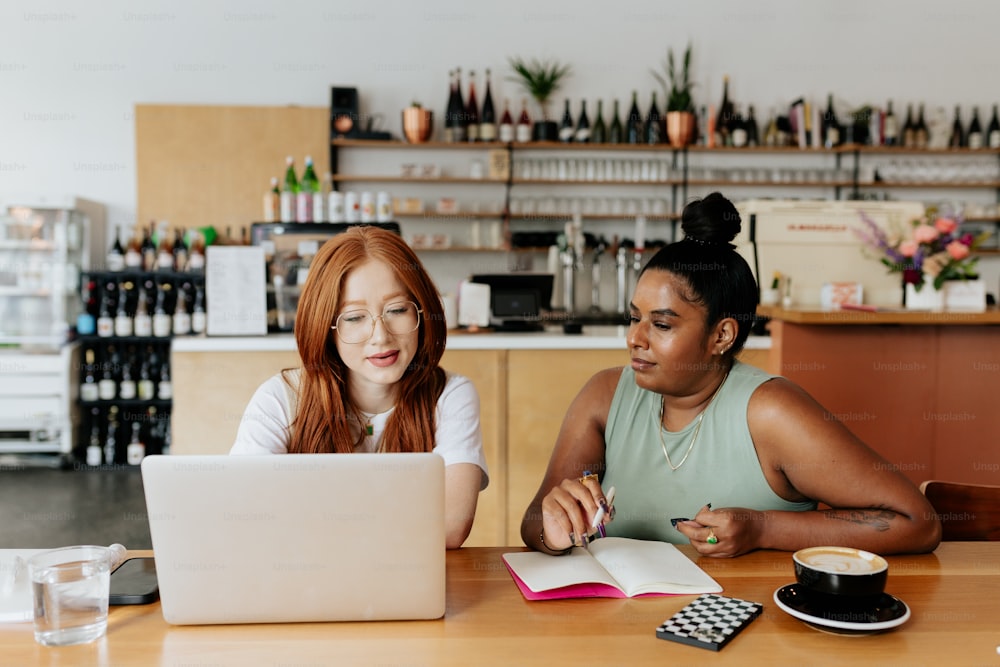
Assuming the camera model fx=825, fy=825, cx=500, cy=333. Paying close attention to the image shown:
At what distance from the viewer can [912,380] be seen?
3338 millimetres

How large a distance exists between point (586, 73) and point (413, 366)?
4.67m

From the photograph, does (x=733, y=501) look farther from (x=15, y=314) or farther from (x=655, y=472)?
(x=15, y=314)

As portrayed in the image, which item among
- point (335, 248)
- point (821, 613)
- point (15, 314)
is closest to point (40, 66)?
point (15, 314)

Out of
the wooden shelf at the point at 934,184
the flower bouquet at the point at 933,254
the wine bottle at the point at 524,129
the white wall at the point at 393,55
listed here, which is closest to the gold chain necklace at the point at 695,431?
the flower bouquet at the point at 933,254

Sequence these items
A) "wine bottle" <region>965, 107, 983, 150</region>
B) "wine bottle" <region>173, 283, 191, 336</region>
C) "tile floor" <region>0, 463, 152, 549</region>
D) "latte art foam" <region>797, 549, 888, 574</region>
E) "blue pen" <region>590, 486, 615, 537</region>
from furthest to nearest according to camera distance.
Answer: "wine bottle" <region>965, 107, 983, 150</region> → "wine bottle" <region>173, 283, 191, 336</region> → "tile floor" <region>0, 463, 152, 549</region> → "blue pen" <region>590, 486, 615, 537</region> → "latte art foam" <region>797, 549, 888, 574</region>

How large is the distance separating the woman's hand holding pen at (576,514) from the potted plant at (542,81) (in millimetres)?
4587

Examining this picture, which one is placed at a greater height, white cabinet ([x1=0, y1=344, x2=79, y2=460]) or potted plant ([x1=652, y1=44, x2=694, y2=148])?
potted plant ([x1=652, y1=44, x2=694, y2=148])

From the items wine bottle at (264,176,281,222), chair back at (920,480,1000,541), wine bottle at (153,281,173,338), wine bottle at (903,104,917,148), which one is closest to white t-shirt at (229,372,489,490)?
Answer: chair back at (920,480,1000,541)

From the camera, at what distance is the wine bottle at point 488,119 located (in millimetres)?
5547

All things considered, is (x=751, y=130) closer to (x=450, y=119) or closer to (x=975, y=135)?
(x=975, y=135)

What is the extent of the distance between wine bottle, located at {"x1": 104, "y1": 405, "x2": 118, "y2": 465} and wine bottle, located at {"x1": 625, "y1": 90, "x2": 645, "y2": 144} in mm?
3790

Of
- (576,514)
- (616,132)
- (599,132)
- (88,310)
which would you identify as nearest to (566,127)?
(599,132)

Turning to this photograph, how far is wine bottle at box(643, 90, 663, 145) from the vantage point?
5562mm

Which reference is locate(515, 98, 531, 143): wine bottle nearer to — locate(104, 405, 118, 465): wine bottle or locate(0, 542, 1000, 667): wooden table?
locate(104, 405, 118, 465): wine bottle
